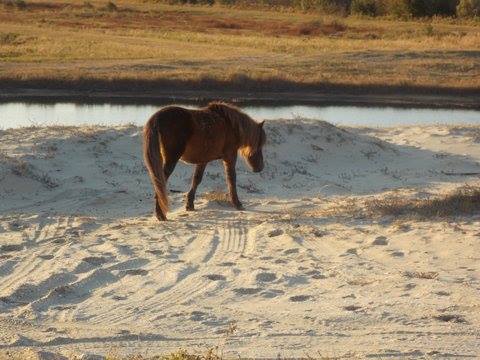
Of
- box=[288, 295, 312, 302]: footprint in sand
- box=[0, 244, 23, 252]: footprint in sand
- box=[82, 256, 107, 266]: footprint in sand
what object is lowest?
box=[0, 244, 23, 252]: footprint in sand

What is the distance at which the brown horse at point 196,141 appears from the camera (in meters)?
11.8

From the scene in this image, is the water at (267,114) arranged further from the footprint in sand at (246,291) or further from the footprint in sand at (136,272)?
the footprint in sand at (246,291)

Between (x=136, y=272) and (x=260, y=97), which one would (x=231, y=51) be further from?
(x=136, y=272)

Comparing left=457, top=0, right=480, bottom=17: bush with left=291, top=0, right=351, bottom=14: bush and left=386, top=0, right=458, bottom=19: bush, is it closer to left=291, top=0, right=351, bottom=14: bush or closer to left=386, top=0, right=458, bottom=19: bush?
left=386, top=0, right=458, bottom=19: bush

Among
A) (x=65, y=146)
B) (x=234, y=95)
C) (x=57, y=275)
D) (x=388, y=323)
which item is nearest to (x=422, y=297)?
(x=388, y=323)

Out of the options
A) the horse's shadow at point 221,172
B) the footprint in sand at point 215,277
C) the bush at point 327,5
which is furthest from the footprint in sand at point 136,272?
the bush at point 327,5

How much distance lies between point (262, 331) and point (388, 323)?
3.21 feet

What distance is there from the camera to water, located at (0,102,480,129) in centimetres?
2589

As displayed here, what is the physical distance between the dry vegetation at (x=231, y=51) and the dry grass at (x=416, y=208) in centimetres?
2126

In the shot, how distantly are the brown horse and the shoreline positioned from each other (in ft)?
56.0

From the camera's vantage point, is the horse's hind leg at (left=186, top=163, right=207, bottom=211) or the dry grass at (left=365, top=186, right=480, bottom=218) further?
the horse's hind leg at (left=186, top=163, right=207, bottom=211)

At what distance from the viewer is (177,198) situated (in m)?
14.1

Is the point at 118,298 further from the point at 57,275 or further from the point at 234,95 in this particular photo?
the point at 234,95

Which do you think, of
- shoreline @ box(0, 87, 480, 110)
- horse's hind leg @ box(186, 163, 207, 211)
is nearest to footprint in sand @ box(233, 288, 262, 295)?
horse's hind leg @ box(186, 163, 207, 211)
